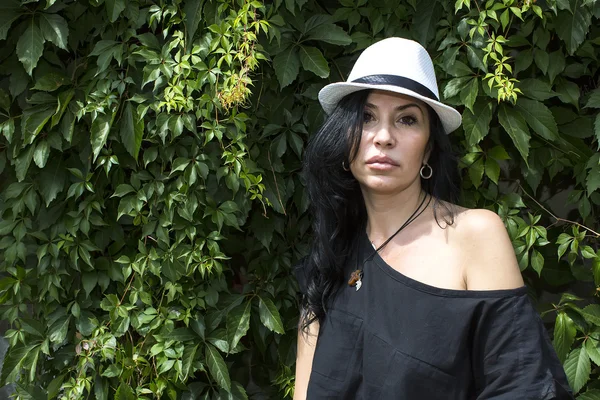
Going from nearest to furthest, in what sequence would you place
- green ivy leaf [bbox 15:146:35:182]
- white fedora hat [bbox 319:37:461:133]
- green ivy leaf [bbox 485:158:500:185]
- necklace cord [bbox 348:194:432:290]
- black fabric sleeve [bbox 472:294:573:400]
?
black fabric sleeve [bbox 472:294:573:400] → white fedora hat [bbox 319:37:461:133] → necklace cord [bbox 348:194:432:290] → green ivy leaf [bbox 485:158:500:185] → green ivy leaf [bbox 15:146:35:182]

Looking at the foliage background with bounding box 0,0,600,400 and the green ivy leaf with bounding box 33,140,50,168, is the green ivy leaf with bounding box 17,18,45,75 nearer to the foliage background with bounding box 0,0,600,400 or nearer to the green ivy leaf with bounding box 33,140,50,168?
the foliage background with bounding box 0,0,600,400

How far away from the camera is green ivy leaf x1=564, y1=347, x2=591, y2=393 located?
2.06m

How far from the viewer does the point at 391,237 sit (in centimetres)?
190

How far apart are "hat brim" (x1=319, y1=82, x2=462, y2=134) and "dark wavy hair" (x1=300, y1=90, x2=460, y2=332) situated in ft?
0.07

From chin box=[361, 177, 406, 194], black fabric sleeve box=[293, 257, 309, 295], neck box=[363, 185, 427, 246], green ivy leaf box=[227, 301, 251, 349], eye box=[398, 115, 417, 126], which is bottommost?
green ivy leaf box=[227, 301, 251, 349]

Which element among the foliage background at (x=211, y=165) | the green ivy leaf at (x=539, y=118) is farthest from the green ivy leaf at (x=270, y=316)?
the green ivy leaf at (x=539, y=118)

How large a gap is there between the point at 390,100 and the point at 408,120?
0.22 ft

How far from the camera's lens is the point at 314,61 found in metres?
2.18

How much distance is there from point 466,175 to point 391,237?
47 cm

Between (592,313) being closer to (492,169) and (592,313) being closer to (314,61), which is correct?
(492,169)

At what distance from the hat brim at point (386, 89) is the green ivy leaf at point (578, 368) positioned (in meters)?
0.73

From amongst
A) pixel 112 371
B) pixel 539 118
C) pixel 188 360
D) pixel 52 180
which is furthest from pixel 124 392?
pixel 539 118

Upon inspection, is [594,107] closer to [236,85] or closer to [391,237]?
[391,237]

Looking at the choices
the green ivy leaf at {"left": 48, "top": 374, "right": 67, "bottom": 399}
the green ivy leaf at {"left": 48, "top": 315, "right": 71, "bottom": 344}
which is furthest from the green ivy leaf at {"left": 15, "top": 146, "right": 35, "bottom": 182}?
the green ivy leaf at {"left": 48, "top": 374, "right": 67, "bottom": 399}
